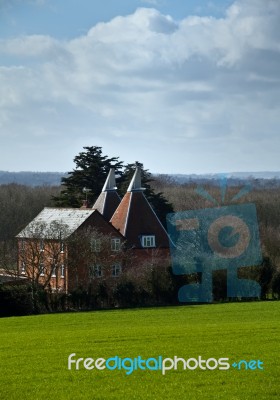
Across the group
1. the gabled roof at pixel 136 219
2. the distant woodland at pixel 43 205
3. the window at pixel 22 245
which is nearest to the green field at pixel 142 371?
the window at pixel 22 245

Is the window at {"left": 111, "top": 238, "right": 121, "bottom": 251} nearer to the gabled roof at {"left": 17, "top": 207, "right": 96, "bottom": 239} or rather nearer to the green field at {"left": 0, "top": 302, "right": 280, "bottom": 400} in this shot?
the gabled roof at {"left": 17, "top": 207, "right": 96, "bottom": 239}

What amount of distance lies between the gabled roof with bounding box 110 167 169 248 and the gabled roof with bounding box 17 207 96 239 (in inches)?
143

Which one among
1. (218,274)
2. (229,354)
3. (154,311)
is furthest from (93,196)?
(229,354)

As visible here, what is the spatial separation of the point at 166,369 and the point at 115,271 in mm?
26562

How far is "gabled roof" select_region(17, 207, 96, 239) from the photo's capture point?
3859 centimetres

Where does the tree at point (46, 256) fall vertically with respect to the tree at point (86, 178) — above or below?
below

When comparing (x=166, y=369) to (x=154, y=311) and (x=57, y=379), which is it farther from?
(x=154, y=311)

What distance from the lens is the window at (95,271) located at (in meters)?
38.8

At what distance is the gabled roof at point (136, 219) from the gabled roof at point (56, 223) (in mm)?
3643

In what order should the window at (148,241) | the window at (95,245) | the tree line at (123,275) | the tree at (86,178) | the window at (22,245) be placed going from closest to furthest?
the tree line at (123,275) < the window at (95,245) < the window at (22,245) < the window at (148,241) < the tree at (86,178)

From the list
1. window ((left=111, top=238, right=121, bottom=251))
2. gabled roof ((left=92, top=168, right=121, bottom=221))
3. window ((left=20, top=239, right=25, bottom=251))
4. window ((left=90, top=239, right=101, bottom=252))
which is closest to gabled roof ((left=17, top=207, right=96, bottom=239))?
window ((left=20, top=239, right=25, bottom=251))

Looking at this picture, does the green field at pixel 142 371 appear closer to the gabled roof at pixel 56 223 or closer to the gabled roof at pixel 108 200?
the gabled roof at pixel 56 223

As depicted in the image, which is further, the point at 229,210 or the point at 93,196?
the point at 93,196

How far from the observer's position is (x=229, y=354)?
588 inches
